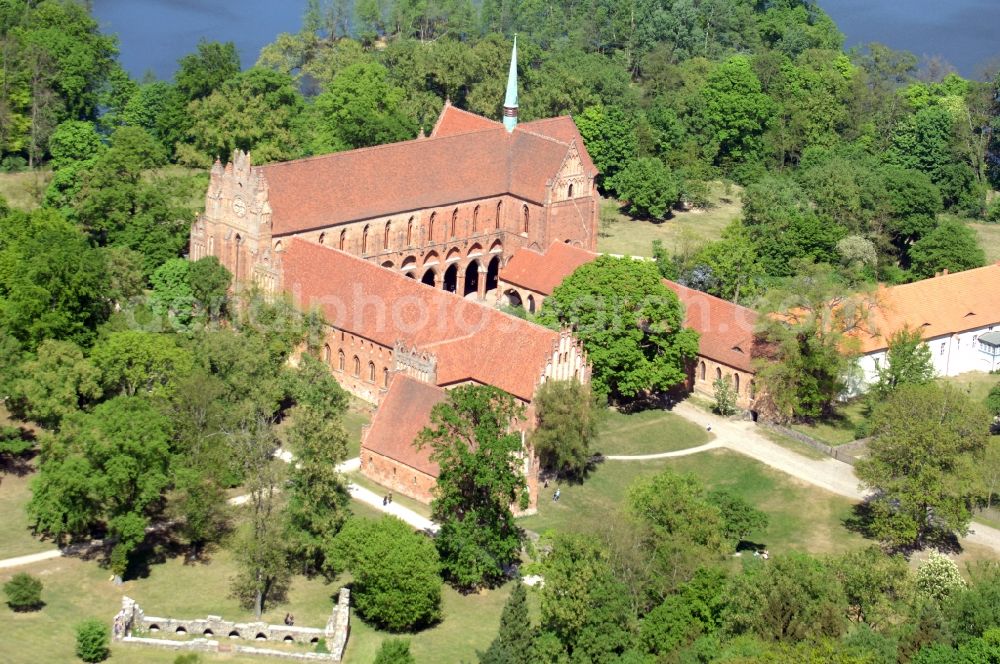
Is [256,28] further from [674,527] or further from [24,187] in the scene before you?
[674,527]

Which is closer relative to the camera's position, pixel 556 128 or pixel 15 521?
pixel 15 521

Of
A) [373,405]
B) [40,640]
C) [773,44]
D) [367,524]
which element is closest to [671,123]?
[773,44]

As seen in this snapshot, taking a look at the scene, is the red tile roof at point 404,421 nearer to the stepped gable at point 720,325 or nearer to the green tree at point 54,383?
the green tree at point 54,383

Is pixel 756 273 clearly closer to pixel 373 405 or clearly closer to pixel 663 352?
pixel 663 352

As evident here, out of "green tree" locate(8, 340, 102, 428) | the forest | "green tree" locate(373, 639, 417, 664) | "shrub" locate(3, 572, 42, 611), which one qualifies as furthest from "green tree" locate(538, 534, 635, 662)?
"green tree" locate(8, 340, 102, 428)

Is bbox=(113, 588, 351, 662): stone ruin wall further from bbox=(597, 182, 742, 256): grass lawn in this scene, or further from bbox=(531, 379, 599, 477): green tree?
bbox=(597, 182, 742, 256): grass lawn

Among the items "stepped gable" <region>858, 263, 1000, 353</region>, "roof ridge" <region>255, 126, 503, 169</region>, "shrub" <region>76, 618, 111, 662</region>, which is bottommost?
"shrub" <region>76, 618, 111, 662</region>

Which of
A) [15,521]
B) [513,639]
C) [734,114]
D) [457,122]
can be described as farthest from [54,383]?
[734,114]
